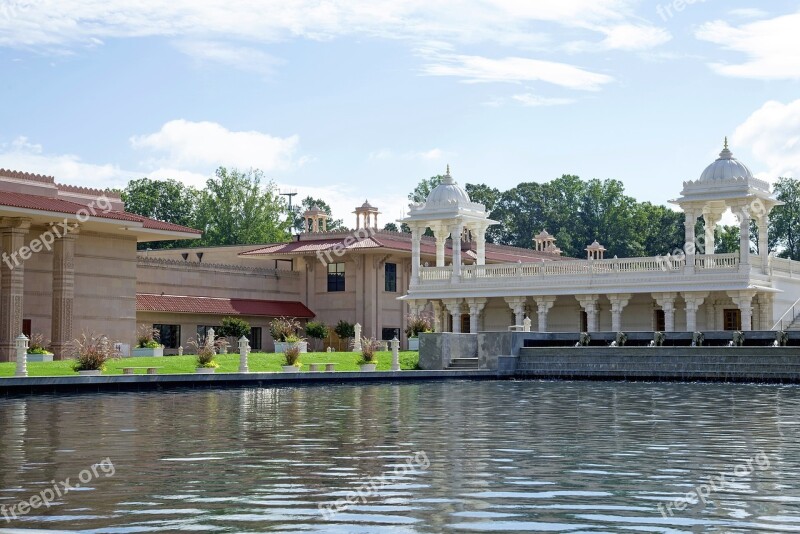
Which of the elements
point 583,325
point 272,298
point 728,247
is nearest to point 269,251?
point 272,298

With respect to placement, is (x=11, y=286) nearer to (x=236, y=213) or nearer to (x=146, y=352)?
(x=146, y=352)

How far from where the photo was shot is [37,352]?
3969 centimetres

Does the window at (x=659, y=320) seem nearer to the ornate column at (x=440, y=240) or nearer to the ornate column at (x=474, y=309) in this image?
the ornate column at (x=474, y=309)

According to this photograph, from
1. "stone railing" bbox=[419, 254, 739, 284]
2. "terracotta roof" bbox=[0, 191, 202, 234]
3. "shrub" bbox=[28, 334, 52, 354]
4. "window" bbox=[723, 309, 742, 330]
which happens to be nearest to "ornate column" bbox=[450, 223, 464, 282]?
"stone railing" bbox=[419, 254, 739, 284]

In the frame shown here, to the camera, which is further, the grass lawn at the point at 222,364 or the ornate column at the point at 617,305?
the ornate column at the point at 617,305

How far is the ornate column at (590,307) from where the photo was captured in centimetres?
5209

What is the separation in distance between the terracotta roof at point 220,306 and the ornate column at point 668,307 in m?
20.4

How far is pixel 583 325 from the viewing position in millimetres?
54219

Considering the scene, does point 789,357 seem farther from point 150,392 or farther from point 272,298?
point 272,298

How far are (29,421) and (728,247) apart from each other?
74893 mm

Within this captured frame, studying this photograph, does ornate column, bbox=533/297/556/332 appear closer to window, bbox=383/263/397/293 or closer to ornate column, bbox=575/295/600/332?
ornate column, bbox=575/295/600/332

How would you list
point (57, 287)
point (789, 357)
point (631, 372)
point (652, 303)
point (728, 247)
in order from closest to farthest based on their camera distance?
point (789, 357), point (631, 372), point (57, 287), point (652, 303), point (728, 247)

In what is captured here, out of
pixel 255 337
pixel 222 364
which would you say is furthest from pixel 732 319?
pixel 255 337

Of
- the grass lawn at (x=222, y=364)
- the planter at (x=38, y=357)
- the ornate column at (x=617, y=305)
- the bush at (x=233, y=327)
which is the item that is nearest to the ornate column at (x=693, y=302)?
the ornate column at (x=617, y=305)
